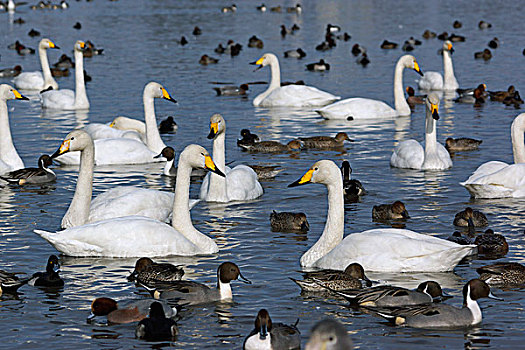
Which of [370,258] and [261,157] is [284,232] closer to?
[370,258]

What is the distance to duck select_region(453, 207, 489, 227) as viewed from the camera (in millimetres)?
12938

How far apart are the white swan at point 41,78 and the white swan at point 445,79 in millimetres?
11306

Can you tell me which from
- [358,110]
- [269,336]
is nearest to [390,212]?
[269,336]

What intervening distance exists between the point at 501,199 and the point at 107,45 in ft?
98.0

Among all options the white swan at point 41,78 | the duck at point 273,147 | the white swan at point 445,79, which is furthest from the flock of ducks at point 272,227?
the white swan at point 41,78

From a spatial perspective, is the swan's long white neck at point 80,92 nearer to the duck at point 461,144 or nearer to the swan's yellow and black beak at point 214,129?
the duck at point 461,144

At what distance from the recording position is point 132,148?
Result: 729 inches

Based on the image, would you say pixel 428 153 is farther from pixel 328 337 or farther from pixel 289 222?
pixel 328 337

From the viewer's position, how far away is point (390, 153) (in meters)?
19.2

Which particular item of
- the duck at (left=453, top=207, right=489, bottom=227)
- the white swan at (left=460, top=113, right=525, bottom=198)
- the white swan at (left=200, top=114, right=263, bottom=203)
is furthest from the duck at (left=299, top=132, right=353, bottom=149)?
the duck at (left=453, top=207, right=489, bottom=227)

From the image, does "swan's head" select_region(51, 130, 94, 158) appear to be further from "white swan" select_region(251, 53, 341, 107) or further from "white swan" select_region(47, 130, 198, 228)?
"white swan" select_region(251, 53, 341, 107)

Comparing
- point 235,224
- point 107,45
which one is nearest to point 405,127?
point 235,224

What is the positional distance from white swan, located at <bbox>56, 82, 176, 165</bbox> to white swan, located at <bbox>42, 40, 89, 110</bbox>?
6.86 metres

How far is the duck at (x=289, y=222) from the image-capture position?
13070 mm
